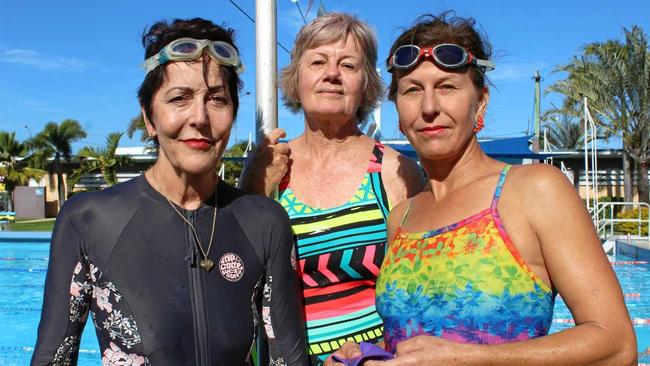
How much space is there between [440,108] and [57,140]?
155ft

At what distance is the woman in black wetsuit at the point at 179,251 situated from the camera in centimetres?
217

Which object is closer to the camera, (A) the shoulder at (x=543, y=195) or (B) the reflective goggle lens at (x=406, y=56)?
(A) the shoulder at (x=543, y=195)

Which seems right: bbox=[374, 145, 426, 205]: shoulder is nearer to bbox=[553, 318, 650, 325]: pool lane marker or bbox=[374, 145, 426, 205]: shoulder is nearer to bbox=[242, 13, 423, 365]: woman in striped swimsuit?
bbox=[242, 13, 423, 365]: woman in striped swimsuit

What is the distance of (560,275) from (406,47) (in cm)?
96

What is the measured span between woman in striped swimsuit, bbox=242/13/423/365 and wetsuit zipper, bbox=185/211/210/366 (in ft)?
2.26

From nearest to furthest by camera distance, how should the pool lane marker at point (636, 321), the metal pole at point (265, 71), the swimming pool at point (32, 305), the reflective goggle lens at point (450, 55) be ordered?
the reflective goggle lens at point (450, 55) → the metal pole at point (265, 71) → the swimming pool at point (32, 305) → the pool lane marker at point (636, 321)

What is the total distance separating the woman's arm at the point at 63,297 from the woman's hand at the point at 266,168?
98 centimetres

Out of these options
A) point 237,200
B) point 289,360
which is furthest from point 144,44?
point 289,360

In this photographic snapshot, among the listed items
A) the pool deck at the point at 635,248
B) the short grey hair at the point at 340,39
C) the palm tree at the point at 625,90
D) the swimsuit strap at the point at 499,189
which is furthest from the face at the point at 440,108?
the palm tree at the point at 625,90

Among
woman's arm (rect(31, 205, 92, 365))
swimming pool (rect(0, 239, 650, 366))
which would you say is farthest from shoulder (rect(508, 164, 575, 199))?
swimming pool (rect(0, 239, 650, 366))

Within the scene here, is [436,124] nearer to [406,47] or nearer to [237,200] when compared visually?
[406,47]

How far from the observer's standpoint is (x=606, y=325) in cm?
165

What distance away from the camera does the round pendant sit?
7.36 ft

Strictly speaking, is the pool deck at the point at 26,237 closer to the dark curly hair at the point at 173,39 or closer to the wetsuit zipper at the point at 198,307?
the dark curly hair at the point at 173,39
